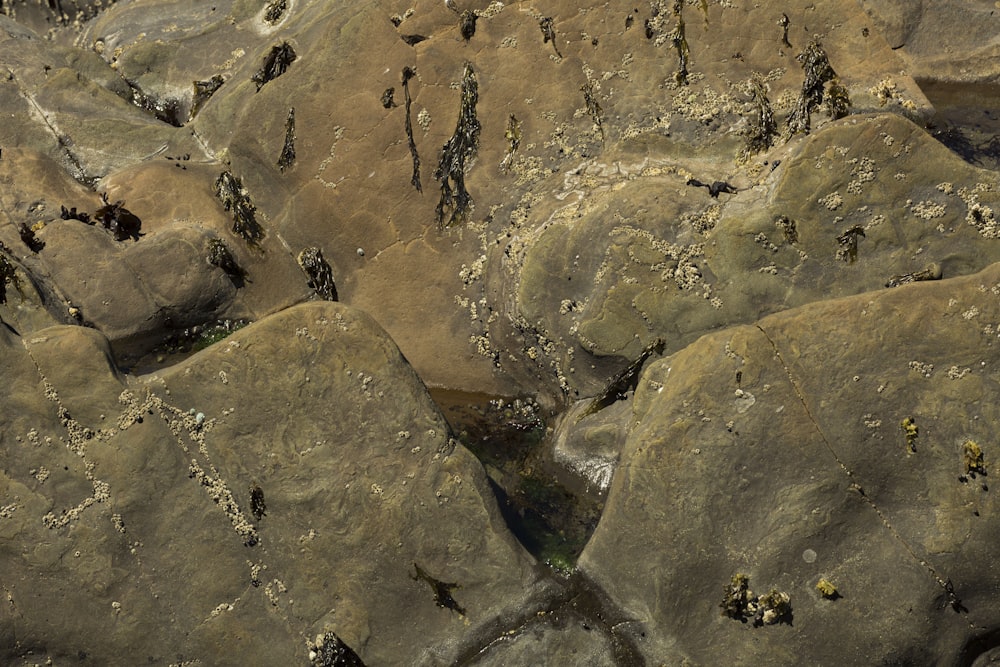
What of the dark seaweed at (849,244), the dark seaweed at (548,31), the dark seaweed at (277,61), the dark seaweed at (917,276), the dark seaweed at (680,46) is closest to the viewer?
the dark seaweed at (917,276)

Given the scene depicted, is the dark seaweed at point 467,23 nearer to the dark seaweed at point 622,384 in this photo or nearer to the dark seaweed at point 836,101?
the dark seaweed at point 836,101

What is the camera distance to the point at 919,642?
993 cm

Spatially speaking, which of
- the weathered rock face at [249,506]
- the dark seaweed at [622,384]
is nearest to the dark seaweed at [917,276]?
the dark seaweed at [622,384]

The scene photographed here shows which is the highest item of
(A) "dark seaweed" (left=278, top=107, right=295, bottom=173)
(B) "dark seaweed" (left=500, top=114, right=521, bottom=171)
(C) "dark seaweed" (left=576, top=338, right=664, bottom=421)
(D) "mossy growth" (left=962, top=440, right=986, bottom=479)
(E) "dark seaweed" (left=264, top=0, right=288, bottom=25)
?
(E) "dark seaweed" (left=264, top=0, right=288, bottom=25)

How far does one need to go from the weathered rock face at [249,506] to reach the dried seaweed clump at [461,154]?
8.48 feet

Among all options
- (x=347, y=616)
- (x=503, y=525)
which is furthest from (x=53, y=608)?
(x=503, y=525)

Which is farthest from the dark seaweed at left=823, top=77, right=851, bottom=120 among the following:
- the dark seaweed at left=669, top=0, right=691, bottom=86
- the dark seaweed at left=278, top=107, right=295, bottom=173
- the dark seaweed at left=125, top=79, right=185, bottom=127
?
the dark seaweed at left=125, top=79, right=185, bottom=127

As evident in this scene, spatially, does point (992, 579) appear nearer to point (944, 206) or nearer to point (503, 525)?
point (944, 206)

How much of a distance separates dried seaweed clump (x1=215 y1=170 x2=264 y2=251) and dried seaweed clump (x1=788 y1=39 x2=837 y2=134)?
750 cm

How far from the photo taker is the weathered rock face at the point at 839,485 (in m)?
9.88

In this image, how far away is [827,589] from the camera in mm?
9922

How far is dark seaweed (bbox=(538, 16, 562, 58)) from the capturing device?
40.3 ft

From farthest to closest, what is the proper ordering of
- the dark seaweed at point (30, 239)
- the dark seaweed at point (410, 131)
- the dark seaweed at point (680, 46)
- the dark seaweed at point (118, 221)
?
the dark seaweed at point (410, 131), the dark seaweed at point (680, 46), the dark seaweed at point (118, 221), the dark seaweed at point (30, 239)

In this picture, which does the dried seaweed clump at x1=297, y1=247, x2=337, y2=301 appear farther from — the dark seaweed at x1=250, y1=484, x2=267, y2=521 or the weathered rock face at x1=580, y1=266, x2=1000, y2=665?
the weathered rock face at x1=580, y1=266, x2=1000, y2=665
